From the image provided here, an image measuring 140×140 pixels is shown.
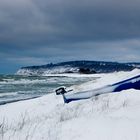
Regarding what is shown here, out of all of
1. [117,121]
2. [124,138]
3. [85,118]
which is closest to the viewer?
[124,138]

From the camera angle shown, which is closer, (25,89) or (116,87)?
(116,87)

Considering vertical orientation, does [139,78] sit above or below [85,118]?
above

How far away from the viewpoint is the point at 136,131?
17.6 feet

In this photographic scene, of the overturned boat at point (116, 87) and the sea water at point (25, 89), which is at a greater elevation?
the overturned boat at point (116, 87)

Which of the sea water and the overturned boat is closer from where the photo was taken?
the overturned boat

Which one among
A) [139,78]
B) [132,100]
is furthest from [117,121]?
[132,100]

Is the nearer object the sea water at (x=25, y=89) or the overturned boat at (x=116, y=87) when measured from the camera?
the overturned boat at (x=116, y=87)

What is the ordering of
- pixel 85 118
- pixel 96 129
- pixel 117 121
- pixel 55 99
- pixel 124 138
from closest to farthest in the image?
pixel 124 138 → pixel 96 129 → pixel 117 121 → pixel 85 118 → pixel 55 99

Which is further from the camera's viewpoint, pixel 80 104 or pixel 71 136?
pixel 80 104

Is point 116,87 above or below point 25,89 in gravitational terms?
above

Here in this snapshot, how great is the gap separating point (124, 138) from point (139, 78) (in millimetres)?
3940

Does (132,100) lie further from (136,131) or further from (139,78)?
(136,131)

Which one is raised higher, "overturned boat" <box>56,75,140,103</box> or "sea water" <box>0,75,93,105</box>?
"overturned boat" <box>56,75,140,103</box>

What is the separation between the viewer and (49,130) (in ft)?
19.0
